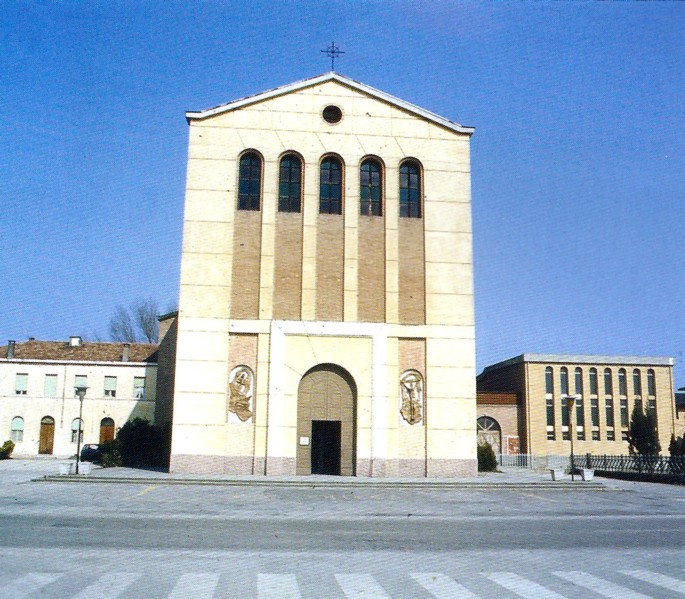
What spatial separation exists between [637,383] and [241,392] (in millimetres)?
41268

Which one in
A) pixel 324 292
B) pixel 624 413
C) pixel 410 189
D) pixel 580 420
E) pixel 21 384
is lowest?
pixel 580 420

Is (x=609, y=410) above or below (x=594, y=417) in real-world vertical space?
above

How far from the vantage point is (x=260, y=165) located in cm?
3133

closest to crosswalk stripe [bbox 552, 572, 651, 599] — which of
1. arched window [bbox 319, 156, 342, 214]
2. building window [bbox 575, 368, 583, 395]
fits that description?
arched window [bbox 319, 156, 342, 214]

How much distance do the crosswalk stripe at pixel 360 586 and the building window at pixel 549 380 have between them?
47980 mm

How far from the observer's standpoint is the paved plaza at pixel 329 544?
9.52m

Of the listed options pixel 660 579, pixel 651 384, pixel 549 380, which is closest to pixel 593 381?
pixel 549 380

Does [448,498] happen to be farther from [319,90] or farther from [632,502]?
[319,90]

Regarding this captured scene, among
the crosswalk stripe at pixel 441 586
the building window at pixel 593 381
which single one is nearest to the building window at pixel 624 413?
the building window at pixel 593 381

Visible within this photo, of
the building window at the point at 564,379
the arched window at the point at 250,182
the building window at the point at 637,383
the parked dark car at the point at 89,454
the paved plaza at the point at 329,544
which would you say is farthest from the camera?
the building window at the point at 637,383

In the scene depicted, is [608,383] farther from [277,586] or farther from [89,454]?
[277,586]

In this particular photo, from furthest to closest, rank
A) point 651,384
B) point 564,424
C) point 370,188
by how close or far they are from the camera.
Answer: point 651,384
point 564,424
point 370,188

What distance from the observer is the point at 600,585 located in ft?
32.2

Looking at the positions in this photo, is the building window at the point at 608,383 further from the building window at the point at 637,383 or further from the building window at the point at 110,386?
the building window at the point at 110,386
